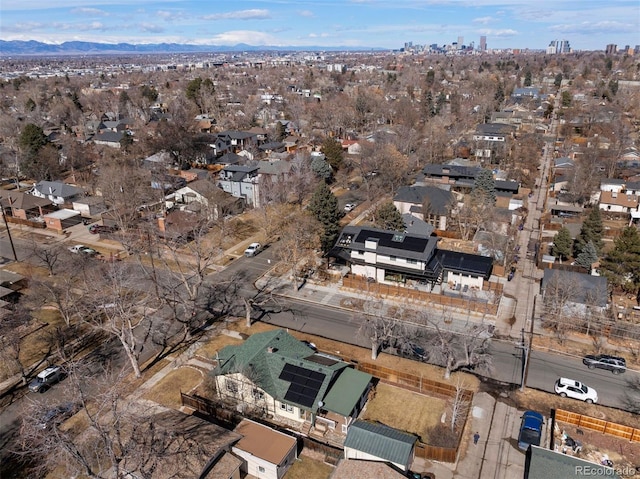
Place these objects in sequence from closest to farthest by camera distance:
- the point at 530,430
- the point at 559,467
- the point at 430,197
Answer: the point at 559,467 < the point at 530,430 < the point at 430,197

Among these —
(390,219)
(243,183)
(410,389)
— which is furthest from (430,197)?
(410,389)

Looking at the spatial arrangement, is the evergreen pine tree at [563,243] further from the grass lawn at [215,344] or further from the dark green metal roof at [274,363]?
the grass lawn at [215,344]

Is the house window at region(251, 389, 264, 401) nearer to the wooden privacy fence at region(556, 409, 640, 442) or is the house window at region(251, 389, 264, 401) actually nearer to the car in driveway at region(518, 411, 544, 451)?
the car in driveway at region(518, 411, 544, 451)

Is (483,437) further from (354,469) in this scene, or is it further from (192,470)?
(192,470)

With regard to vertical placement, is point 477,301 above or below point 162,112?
below

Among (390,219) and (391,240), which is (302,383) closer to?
(391,240)

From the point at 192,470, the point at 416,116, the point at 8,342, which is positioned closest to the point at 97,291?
the point at 8,342
